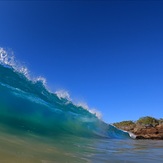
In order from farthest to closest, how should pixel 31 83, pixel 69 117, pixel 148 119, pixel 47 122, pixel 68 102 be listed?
pixel 148 119 < pixel 68 102 < pixel 31 83 < pixel 69 117 < pixel 47 122

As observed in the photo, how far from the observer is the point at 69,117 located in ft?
48.6

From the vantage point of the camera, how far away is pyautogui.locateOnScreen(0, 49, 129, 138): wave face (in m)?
10.9

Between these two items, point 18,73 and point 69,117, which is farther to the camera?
point 18,73

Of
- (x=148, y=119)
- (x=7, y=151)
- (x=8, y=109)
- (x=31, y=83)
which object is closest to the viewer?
(x=7, y=151)

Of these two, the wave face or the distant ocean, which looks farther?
the wave face

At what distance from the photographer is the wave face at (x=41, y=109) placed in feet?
35.7

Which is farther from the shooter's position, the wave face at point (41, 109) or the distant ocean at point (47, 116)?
the wave face at point (41, 109)

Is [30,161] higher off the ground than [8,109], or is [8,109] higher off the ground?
[8,109]

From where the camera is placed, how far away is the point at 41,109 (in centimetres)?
1341

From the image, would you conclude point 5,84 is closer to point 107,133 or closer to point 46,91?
point 46,91

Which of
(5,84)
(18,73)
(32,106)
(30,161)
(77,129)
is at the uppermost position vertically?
(18,73)

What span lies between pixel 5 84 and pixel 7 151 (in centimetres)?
936

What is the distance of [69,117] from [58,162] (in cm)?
1092

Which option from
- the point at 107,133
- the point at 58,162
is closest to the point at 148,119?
the point at 107,133
